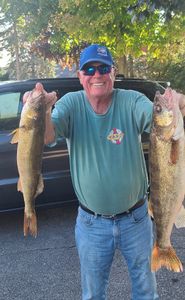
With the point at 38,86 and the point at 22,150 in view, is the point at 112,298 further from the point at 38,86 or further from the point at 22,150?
the point at 38,86

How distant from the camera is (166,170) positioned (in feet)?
7.28

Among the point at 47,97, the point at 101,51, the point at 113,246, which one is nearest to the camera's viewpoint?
the point at 47,97

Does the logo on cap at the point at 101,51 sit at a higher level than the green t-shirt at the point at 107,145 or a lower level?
higher

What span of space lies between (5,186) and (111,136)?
3.00m

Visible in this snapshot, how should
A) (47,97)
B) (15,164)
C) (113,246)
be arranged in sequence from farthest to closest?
(15,164), (113,246), (47,97)

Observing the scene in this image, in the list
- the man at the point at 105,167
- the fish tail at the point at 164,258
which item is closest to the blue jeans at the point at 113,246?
the man at the point at 105,167

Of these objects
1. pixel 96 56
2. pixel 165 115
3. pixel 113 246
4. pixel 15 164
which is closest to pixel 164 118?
pixel 165 115

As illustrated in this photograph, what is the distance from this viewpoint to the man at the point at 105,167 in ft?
8.52

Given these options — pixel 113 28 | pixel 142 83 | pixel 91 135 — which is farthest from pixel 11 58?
pixel 91 135

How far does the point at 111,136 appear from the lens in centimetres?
260

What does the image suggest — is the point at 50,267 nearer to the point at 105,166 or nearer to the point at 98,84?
the point at 105,166

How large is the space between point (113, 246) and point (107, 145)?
25.1 inches

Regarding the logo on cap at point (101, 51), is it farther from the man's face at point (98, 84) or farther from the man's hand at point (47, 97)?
the man's hand at point (47, 97)

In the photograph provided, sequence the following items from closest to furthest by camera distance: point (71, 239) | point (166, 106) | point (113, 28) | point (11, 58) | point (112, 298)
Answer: point (166, 106) < point (112, 298) < point (71, 239) < point (113, 28) < point (11, 58)
